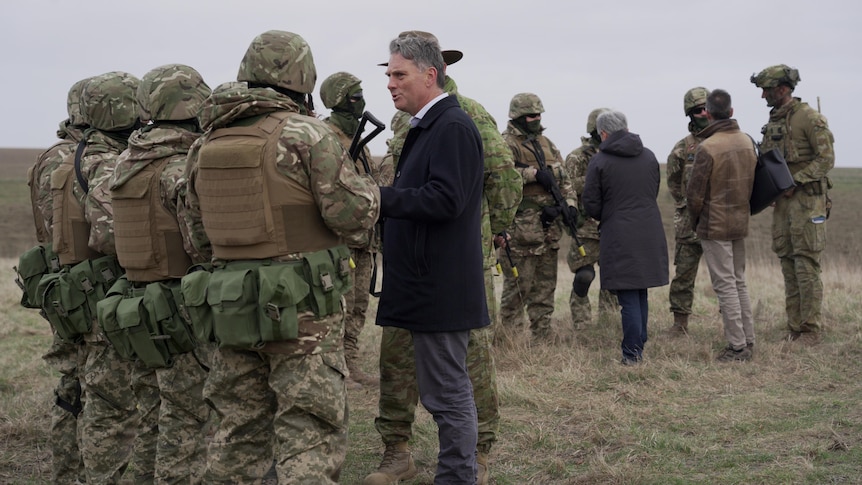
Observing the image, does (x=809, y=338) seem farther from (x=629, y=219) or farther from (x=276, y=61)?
(x=276, y=61)

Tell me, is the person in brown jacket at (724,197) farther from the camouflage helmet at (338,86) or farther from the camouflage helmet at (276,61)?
the camouflage helmet at (276,61)

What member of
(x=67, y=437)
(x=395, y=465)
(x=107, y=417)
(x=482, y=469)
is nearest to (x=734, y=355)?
(x=482, y=469)

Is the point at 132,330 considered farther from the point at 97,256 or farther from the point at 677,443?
the point at 677,443

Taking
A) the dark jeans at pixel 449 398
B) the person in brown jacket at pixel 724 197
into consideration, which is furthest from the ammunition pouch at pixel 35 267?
the person in brown jacket at pixel 724 197

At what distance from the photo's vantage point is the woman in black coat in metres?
7.23

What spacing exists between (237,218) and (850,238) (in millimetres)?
24935

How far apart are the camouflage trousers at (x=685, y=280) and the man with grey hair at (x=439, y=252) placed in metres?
5.04

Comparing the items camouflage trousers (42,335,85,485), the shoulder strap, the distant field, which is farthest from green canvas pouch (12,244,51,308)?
the distant field

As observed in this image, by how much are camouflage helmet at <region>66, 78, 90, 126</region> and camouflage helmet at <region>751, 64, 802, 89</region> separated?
589cm

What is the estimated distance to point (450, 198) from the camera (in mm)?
3924

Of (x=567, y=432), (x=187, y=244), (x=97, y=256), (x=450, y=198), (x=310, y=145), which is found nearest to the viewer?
(x=310, y=145)

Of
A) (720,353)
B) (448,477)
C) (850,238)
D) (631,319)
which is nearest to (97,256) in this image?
(448,477)

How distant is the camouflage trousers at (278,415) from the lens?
3.63 meters

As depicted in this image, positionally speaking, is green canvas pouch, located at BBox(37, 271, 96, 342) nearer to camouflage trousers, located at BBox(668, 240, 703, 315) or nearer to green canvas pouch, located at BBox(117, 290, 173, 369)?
green canvas pouch, located at BBox(117, 290, 173, 369)
